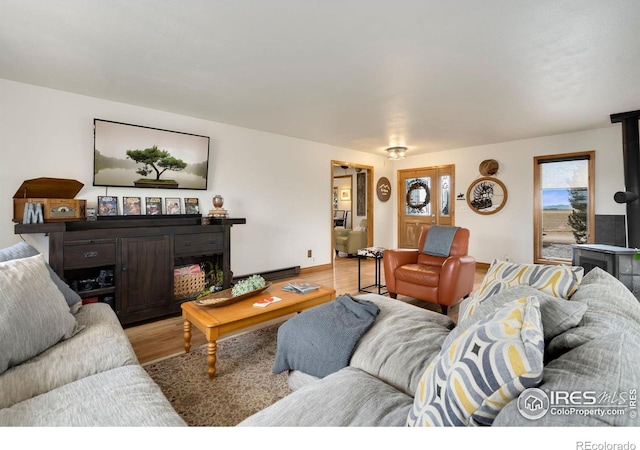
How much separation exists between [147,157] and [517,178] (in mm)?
5705

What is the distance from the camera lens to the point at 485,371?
0.73m

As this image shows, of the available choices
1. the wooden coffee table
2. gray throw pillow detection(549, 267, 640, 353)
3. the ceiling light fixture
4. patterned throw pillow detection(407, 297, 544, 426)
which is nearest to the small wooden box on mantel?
the wooden coffee table

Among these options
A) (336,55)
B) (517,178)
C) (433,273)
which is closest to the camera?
(336,55)

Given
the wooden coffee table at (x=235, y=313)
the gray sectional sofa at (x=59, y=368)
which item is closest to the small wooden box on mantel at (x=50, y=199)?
the gray sectional sofa at (x=59, y=368)

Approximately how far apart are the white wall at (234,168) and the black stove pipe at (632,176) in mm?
3815

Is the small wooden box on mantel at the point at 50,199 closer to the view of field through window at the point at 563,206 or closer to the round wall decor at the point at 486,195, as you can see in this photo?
the round wall decor at the point at 486,195

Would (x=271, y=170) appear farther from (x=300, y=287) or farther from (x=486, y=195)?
(x=486, y=195)

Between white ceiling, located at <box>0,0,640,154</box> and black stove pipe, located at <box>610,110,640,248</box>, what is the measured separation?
264 mm

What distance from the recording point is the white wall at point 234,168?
284 cm

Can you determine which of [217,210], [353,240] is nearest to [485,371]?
[217,210]
